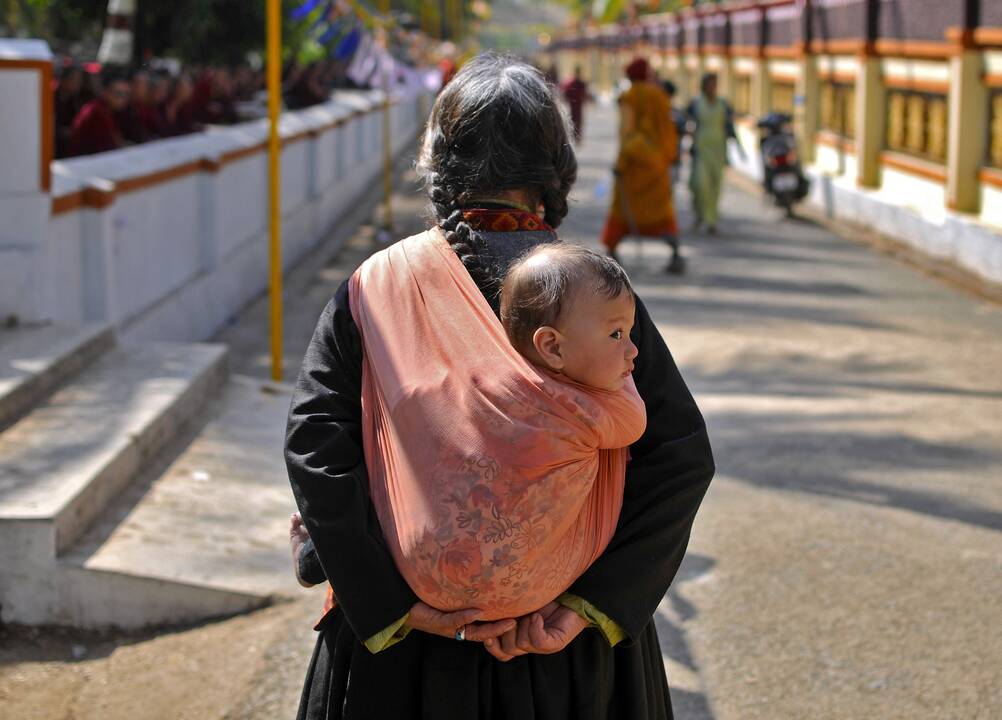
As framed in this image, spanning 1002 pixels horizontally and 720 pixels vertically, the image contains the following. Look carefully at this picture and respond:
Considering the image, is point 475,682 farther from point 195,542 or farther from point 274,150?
point 274,150

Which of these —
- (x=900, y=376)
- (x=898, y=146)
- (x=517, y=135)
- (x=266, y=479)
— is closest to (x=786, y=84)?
(x=898, y=146)

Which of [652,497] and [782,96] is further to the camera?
[782,96]

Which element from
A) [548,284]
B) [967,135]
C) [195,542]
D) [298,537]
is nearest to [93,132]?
[195,542]

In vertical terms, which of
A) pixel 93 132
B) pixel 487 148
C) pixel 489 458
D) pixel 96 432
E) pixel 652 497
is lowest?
pixel 96 432

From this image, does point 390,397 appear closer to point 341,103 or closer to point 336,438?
point 336,438

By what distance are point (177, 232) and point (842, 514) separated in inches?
217

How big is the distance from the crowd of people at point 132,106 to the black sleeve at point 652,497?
8846 mm

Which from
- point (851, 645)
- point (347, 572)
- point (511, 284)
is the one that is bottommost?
point (851, 645)

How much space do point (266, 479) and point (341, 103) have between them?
52.2 feet

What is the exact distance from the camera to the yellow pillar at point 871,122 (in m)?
17.3

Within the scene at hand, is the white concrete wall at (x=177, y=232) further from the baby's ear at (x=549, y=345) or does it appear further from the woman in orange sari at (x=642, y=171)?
the baby's ear at (x=549, y=345)

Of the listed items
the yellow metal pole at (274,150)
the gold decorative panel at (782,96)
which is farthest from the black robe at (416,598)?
the gold decorative panel at (782,96)

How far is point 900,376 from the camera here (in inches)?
320

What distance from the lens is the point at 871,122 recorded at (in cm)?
1730
